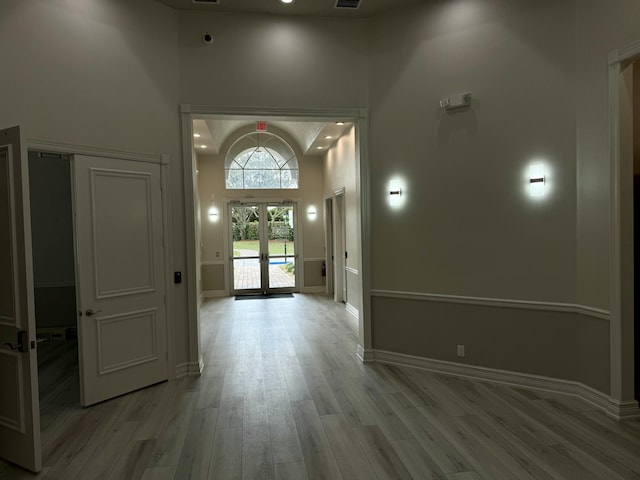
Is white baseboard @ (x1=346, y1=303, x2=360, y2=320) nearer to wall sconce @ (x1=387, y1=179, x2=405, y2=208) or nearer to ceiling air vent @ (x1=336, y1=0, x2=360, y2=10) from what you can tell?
wall sconce @ (x1=387, y1=179, x2=405, y2=208)

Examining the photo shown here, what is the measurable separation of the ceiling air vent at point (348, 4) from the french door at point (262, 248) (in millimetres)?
6337

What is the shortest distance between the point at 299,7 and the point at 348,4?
21.8 inches

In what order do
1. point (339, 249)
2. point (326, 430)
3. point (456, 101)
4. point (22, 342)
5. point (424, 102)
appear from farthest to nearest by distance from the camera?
point (339, 249) → point (424, 102) → point (456, 101) → point (326, 430) → point (22, 342)

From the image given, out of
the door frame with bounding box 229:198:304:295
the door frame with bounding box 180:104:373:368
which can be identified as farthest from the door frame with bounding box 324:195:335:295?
the door frame with bounding box 180:104:373:368

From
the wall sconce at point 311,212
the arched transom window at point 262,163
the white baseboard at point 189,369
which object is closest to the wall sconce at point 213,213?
the arched transom window at point 262,163

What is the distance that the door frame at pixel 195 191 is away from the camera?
4.59m

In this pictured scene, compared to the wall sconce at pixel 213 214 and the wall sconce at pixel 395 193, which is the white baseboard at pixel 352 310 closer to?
the wall sconce at pixel 395 193

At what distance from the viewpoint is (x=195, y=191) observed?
4.91 meters

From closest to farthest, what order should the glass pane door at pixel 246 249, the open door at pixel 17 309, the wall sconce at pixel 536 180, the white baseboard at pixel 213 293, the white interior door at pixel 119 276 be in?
1. the open door at pixel 17 309
2. the white interior door at pixel 119 276
3. the wall sconce at pixel 536 180
4. the white baseboard at pixel 213 293
5. the glass pane door at pixel 246 249

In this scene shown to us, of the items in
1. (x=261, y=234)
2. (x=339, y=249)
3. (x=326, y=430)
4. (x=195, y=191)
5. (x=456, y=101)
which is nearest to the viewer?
(x=326, y=430)

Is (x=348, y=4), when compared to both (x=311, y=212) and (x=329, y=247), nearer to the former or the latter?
(x=311, y=212)

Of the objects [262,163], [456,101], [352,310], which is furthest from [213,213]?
[456,101]

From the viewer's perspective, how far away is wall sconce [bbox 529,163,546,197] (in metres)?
3.90

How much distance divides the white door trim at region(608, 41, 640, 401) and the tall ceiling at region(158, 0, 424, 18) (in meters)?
2.44
